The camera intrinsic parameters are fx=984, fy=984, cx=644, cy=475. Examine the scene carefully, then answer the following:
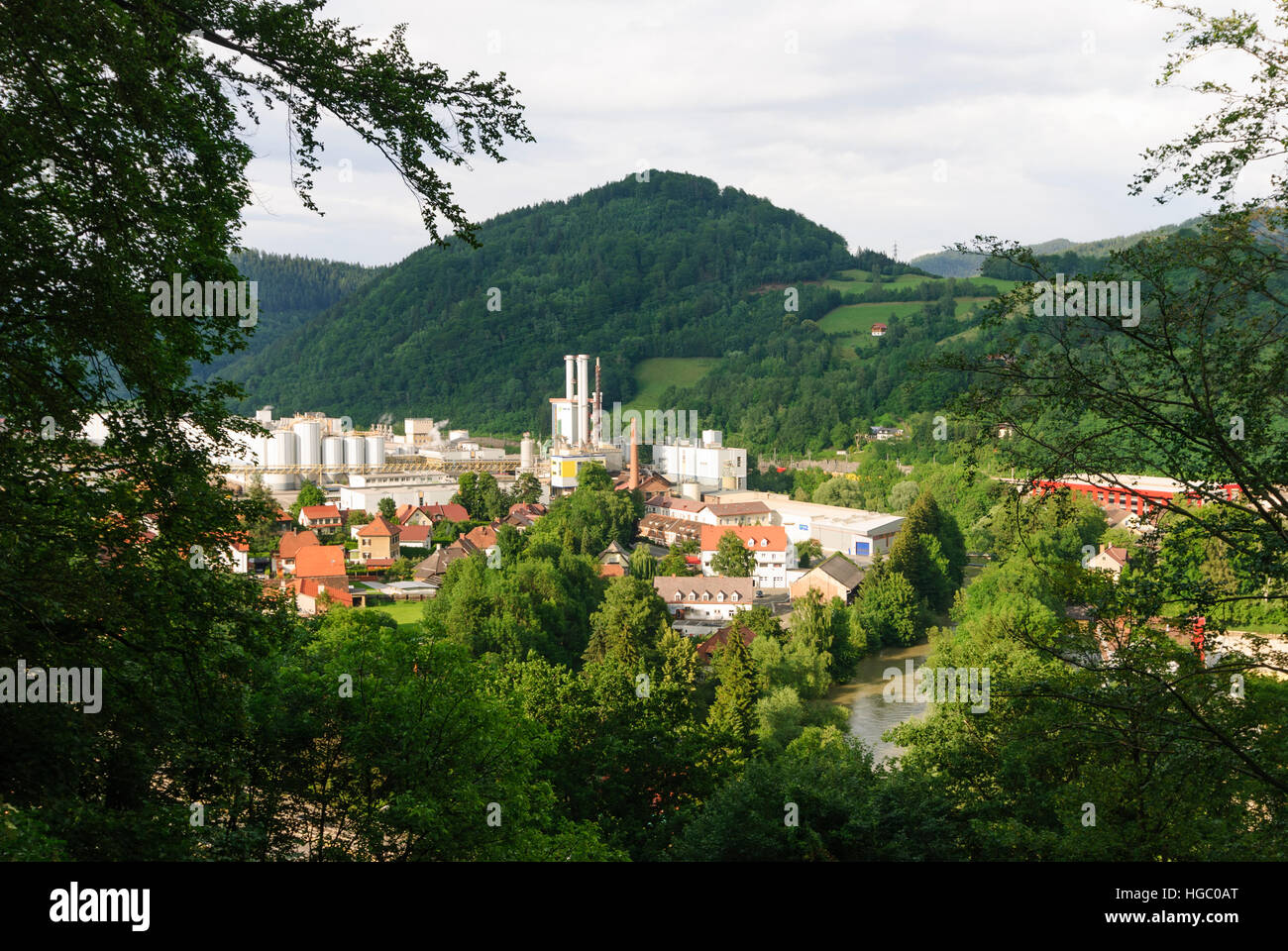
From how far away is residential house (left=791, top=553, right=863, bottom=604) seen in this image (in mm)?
34219

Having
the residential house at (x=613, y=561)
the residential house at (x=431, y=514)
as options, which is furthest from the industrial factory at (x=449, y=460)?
the residential house at (x=613, y=561)

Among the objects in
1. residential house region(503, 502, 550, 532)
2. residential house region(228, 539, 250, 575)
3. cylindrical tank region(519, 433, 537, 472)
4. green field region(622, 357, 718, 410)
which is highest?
green field region(622, 357, 718, 410)

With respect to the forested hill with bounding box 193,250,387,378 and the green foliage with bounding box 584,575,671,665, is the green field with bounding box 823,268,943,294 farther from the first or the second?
the green foliage with bounding box 584,575,671,665

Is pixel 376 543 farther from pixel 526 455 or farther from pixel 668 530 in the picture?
pixel 526 455

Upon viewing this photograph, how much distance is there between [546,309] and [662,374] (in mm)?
21683

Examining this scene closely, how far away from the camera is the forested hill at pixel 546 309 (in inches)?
4272

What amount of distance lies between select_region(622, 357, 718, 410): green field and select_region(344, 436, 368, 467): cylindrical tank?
3837 centimetres

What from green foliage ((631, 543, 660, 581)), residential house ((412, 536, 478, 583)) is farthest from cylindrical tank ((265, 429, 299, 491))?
green foliage ((631, 543, 660, 581))

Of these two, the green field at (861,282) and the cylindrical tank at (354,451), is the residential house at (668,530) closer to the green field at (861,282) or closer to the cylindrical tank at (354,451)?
the cylindrical tank at (354,451)

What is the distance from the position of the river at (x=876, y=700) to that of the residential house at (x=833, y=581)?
12.9 ft

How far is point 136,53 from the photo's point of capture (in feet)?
13.7

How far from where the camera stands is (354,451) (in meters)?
65.8
